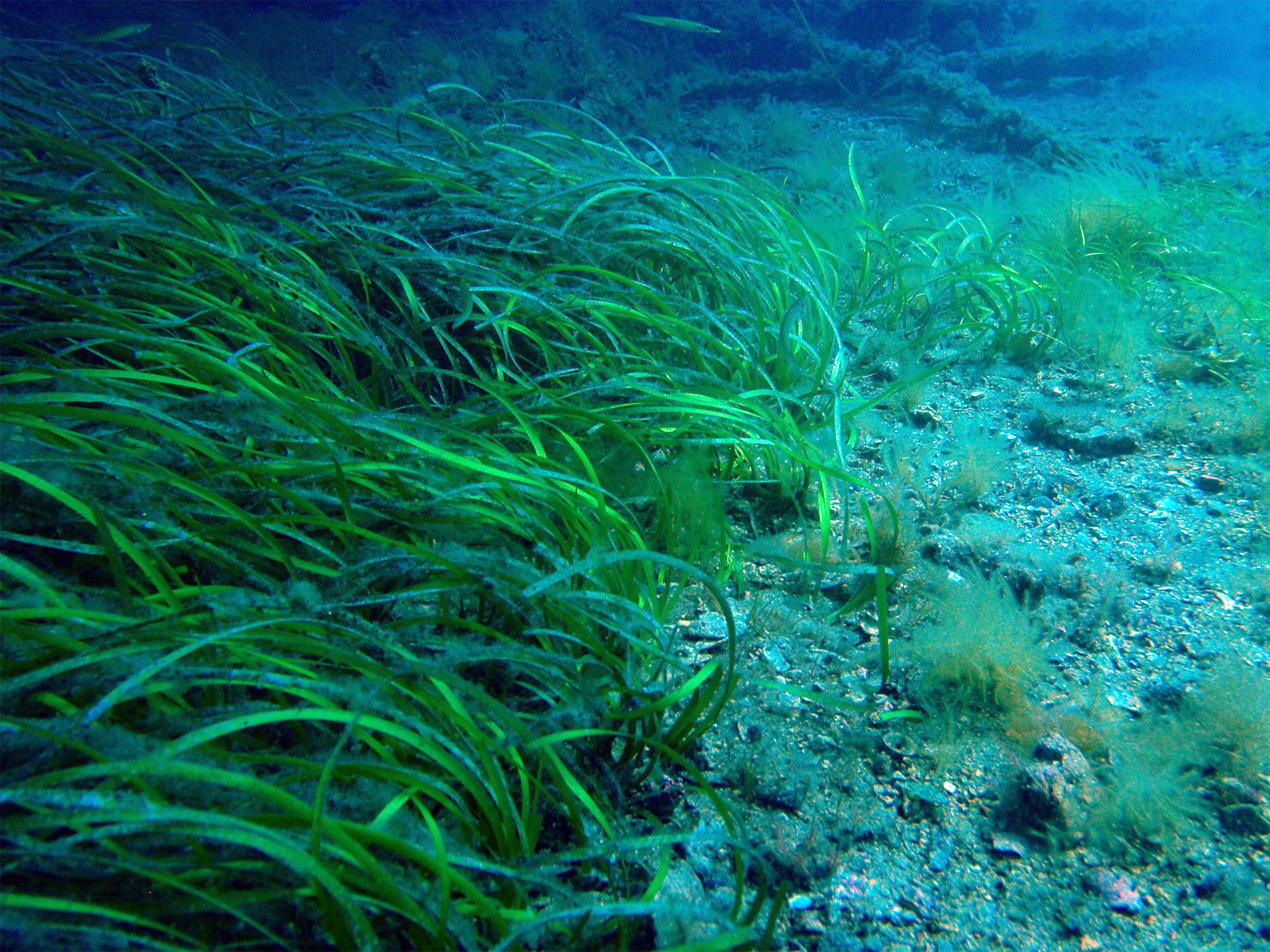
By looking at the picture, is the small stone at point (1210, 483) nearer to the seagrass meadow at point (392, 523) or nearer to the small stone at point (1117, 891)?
the seagrass meadow at point (392, 523)

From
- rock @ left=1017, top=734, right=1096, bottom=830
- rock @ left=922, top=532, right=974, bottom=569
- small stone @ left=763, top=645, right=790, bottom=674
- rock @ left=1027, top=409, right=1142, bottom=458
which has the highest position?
rock @ left=1027, top=409, right=1142, bottom=458

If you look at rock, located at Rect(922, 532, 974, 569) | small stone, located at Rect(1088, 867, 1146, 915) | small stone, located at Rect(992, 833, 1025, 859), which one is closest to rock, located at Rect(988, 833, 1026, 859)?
small stone, located at Rect(992, 833, 1025, 859)

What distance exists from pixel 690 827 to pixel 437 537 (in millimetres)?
910

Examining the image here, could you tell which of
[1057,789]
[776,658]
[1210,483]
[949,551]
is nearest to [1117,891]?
[1057,789]

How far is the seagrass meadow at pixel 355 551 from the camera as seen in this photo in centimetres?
81

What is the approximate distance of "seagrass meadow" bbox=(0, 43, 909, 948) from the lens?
0.81 metres

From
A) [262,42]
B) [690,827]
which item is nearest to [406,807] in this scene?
[690,827]

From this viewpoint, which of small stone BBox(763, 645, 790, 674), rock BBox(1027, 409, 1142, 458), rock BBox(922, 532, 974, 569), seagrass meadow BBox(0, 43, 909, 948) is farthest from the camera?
rock BBox(1027, 409, 1142, 458)

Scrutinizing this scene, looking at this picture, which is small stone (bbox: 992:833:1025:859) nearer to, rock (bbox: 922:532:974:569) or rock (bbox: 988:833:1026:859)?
rock (bbox: 988:833:1026:859)

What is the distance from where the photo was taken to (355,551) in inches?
52.1

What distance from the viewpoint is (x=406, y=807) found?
3.35 ft

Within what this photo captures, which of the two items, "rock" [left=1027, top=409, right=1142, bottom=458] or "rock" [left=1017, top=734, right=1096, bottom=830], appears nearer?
"rock" [left=1017, top=734, right=1096, bottom=830]

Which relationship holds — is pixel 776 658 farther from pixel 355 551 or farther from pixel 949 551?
pixel 355 551

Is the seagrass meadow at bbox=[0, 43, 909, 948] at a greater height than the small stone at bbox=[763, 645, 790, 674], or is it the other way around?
the seagrass meadow at bbox=[0, 43, 909, 948]
